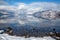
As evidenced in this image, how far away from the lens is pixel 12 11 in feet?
9.24

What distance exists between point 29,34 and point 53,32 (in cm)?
47

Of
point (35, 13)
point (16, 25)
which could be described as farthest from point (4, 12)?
point (35, 13)

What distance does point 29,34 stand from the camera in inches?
108

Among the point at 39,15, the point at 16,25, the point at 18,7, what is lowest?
the point at 16,25

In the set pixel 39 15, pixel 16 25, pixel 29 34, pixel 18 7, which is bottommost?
pixel 29 34

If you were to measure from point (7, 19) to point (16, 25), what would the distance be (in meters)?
0.23

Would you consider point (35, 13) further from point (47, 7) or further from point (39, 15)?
point (47, 7)

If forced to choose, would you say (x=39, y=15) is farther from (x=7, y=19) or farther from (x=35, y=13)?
(x=7, y=19)

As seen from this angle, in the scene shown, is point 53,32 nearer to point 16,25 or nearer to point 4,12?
point 16,25

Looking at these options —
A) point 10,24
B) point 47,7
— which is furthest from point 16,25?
point 47,7

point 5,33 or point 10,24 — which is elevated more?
point 10,24

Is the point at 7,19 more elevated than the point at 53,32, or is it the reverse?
the point at 7,19

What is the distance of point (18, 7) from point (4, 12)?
30cm

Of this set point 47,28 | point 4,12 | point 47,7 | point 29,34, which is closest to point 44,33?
point 47,28
